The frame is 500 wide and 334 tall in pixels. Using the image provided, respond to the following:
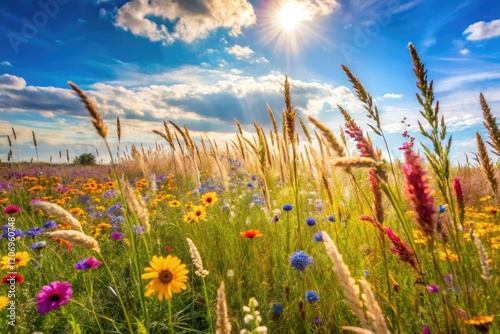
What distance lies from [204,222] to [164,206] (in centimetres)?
178

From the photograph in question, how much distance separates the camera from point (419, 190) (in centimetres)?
65

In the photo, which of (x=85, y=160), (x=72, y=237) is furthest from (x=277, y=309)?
(x=85, y=160)

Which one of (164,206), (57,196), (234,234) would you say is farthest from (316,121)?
(57,196)

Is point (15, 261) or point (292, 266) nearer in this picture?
point (292, 266)

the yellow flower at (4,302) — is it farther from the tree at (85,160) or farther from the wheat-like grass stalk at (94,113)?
the tree at (85,160)

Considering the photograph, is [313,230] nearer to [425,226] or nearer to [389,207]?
[389,207]

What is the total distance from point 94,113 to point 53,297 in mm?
1180

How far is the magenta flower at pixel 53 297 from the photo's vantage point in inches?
62.5

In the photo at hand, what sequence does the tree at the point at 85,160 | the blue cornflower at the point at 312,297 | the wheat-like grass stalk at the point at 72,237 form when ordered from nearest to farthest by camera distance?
1. the wheat-like grass stalk at the point at 72,237
2. the blue cornflower at the point at 312,297
3. the tree at the point at 85,160

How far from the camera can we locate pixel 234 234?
3.28 metres

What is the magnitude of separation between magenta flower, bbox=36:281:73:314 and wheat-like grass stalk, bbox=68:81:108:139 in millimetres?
1040

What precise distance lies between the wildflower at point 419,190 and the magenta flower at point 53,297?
5.62 feet

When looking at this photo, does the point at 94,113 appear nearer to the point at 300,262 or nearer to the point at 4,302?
the point at 300,262

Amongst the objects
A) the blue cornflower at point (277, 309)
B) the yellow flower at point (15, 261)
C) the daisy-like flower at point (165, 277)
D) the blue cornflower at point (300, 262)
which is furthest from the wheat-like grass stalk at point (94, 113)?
the yellow flower at point (15, 261)
